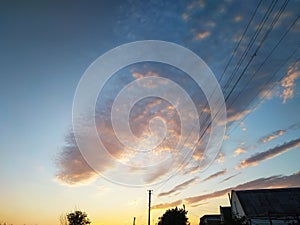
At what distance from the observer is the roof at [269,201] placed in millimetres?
33906

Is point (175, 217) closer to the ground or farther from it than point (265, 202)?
closer to the ground

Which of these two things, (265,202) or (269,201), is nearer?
(265,202)

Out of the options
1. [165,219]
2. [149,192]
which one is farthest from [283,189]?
[149,192]

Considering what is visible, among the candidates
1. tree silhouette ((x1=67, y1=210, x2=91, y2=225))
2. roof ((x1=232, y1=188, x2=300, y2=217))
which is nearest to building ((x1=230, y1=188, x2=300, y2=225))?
roof ((x1=232, y1=188, x2=300, y2=217))

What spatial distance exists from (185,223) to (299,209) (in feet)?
54.4

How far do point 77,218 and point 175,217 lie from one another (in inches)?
957

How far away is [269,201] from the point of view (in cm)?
3572

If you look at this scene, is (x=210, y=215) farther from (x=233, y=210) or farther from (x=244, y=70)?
(x=244, y=70)

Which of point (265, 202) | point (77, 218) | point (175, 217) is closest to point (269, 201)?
point (265, 202)

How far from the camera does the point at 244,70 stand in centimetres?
1011

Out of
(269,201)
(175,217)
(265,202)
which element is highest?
(269,201)

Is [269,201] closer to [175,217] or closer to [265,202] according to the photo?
[265,202]

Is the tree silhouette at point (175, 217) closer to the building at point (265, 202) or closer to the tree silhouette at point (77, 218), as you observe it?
the building at point (265, 202)

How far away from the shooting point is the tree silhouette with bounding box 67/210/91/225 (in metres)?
48.8
